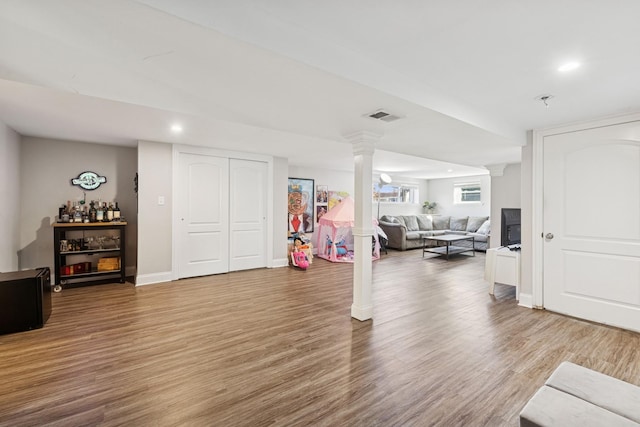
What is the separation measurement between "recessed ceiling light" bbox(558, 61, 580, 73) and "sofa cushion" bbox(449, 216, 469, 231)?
739 cm

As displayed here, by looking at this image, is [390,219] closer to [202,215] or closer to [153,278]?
[202,215]

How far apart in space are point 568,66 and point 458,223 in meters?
7.60

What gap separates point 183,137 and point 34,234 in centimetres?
262

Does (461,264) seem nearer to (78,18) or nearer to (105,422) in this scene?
(105,422)

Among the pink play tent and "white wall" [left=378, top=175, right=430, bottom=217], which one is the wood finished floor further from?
"white wall" [left=378, top=175, right=430, bottom=217]

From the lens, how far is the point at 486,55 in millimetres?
1839

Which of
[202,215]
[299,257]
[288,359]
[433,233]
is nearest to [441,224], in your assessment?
[433,233]

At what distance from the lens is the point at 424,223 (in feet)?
29.9

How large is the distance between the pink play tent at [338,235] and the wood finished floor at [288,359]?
2.74 m

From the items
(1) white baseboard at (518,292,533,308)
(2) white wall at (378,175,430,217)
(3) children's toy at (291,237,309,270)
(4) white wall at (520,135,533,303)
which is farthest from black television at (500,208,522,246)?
(2) white wall at (378,175,430,217)

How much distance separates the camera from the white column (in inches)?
122

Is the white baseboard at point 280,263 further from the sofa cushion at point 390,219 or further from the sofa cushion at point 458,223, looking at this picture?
the sofa cushion at point 458,223

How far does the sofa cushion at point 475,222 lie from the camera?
8414 mm

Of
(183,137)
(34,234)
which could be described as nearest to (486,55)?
(183,137)
